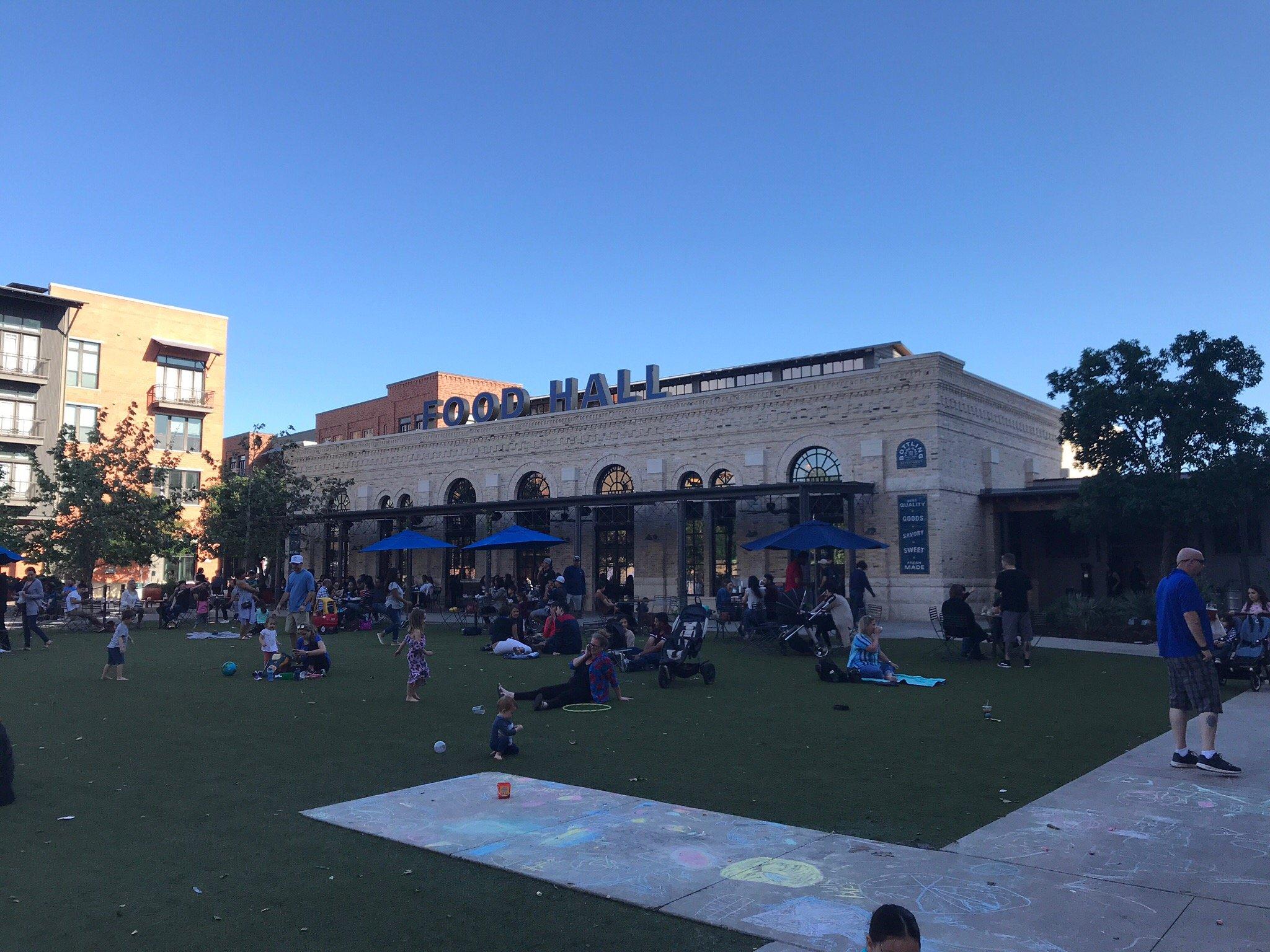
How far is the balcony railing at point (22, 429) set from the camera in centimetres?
3988

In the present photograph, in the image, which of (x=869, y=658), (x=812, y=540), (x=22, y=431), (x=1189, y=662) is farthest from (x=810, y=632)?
(x=22, y=431)

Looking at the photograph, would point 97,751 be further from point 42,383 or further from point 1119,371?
point 42,383

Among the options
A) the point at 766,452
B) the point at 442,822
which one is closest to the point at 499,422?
the point at 766,452

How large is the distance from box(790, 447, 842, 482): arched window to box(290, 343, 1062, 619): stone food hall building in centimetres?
6

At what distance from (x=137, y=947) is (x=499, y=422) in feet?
102

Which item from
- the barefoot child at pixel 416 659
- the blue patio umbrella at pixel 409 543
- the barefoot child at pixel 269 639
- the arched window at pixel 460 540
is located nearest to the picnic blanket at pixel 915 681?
the barefoot child at pixel 416 659

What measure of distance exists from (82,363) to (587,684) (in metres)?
40.3

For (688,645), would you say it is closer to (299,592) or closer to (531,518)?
(299,592)

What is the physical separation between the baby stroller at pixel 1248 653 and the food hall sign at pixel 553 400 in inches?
788

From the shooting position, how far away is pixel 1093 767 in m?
7.94

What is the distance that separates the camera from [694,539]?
2961 cm

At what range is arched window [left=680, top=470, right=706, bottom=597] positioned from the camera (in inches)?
1150

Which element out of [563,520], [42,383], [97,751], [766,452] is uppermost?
[42,383]

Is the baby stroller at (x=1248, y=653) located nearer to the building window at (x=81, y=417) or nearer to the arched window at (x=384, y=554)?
the arched window at (x=384, y=554)
